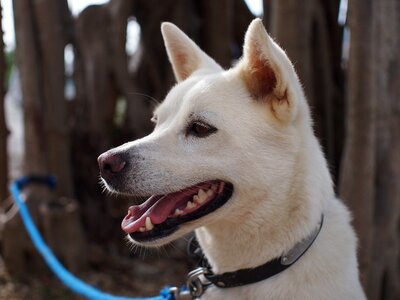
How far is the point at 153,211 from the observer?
211 centimetres

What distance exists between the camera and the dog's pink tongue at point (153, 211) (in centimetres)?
205

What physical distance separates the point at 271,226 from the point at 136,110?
11.5ft

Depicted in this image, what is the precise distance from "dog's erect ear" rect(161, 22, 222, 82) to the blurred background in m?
0.53

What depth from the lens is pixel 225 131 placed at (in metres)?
2.11

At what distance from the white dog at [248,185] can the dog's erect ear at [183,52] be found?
0.49 meters

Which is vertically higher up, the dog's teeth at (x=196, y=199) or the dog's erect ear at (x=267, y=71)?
the dog's erect ear at (x=267, y=71)

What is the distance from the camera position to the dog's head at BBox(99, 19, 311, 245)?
2.05 meters

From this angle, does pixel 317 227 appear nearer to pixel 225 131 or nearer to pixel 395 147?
pixel 225 131

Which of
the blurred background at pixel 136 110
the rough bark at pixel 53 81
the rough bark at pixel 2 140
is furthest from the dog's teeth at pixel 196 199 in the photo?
the rough bark at pixel 53 81

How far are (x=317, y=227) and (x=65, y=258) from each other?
281cm

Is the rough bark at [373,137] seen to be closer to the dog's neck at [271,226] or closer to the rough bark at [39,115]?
the dog's neck at [271,226]

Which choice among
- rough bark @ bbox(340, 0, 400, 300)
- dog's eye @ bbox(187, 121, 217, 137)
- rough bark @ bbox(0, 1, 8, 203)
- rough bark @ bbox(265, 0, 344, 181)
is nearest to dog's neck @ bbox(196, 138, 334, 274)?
dog's eye @ bbox(187, 121, 217, 137)

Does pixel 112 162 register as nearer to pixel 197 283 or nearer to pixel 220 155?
pixel 220 155

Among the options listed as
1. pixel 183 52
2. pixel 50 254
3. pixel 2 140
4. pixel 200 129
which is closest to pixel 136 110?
pixel 2 140
